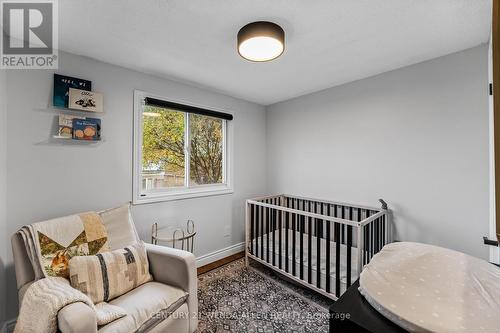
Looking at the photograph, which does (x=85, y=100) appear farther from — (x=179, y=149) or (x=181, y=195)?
(x=181, y=195)

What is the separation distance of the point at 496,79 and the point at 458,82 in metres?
1.72

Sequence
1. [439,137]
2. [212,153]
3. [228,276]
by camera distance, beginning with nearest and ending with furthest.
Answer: [439,137] → [228,276] → [212,153]

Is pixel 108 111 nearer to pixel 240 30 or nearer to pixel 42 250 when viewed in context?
pixel 42 250

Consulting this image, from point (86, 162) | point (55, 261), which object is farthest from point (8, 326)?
point (86, 162)

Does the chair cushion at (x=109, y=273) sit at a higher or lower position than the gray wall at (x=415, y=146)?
lower

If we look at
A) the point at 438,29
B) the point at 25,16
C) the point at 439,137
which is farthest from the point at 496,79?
the point at 25,16

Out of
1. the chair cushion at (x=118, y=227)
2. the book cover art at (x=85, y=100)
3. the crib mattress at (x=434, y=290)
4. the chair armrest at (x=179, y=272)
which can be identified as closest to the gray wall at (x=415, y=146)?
→ the crib mattress at (x=434, y=290)

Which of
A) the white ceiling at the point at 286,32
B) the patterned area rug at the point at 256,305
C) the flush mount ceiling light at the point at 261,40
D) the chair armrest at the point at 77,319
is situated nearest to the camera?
the chair armrest at the point at 77,319

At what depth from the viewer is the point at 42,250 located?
1448mm

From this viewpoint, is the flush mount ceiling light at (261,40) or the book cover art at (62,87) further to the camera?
the book cover art at (62,87)

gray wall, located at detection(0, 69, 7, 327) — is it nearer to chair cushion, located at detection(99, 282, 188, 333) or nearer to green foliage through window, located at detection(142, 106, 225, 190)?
chair cushion, located at detection(99, 282, 188, 333)

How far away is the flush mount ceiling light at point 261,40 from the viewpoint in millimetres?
1485

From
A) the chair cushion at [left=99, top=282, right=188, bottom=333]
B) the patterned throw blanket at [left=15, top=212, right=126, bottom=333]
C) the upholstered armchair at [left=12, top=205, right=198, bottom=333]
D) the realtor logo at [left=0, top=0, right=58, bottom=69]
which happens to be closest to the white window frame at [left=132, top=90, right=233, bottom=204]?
the upholstered armchair at [left=12, top=205, right=198, bottom=333]

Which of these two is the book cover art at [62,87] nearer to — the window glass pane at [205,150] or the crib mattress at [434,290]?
the window glass pane at [205,150]
